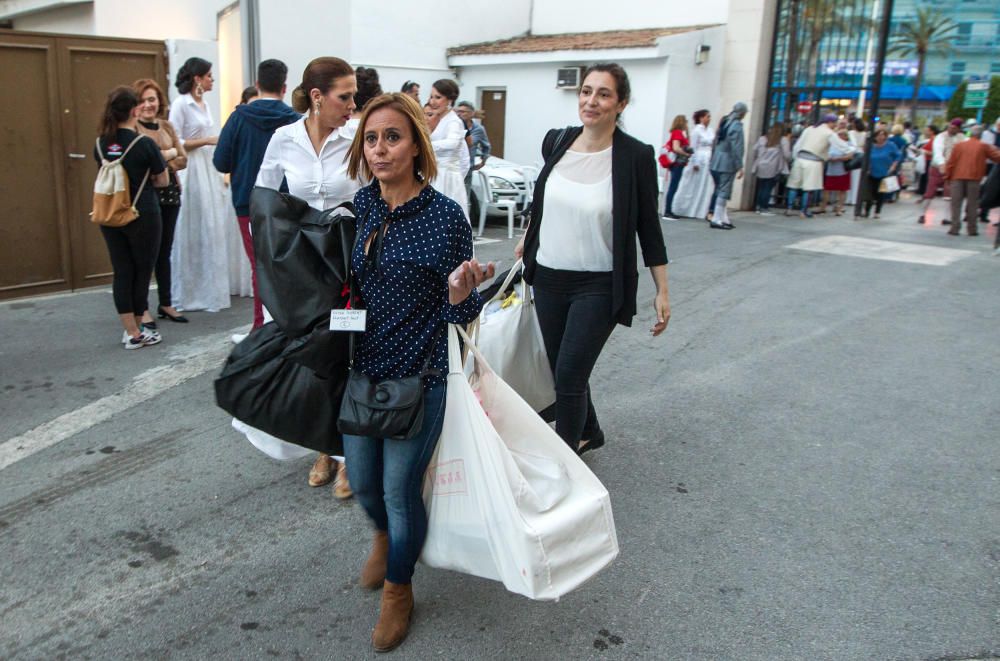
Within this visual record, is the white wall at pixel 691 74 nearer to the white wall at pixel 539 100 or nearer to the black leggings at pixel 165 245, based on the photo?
the white wall at pixel 539 100

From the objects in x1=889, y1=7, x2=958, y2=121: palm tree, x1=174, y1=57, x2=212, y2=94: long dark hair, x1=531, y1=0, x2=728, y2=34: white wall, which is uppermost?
x1=889, y1=7, x2=958, y2=121: palm tree

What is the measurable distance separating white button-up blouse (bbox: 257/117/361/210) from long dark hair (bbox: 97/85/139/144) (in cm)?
212

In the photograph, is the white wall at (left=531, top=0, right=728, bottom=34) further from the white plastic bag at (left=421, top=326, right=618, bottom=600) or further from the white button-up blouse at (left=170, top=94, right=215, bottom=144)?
the white plastic bag at (left=421, top=326, right=618, bottom=600)

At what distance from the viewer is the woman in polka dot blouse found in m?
2.64

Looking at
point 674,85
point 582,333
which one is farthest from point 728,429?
point 674,85

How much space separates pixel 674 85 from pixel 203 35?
8.32 metres

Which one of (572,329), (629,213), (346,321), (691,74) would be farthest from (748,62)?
(346,321)

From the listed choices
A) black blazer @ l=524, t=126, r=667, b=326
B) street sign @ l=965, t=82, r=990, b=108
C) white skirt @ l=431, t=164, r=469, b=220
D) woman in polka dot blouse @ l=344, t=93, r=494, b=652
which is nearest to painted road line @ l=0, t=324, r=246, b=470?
white skirt @ l=431, t=164, r=469, b=220

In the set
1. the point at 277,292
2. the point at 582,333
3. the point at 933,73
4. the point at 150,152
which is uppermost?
the point at 933,73

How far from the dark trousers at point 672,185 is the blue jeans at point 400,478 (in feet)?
39.7

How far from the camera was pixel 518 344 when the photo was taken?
151 inches

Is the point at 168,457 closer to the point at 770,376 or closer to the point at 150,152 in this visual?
the point at 150,152

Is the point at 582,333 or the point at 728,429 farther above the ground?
the point at 582,333

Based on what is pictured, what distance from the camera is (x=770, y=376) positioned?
18.9 feet
